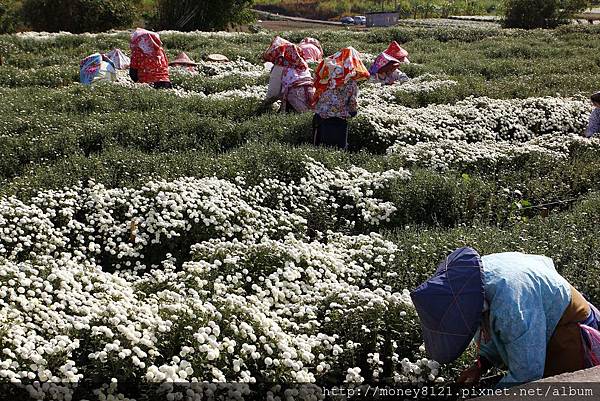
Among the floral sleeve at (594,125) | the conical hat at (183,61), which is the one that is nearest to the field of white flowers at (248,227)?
the floral sleeve at (594,125)

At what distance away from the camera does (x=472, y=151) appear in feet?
29.7

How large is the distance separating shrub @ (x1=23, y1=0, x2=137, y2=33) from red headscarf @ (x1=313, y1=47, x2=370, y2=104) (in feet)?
86.0

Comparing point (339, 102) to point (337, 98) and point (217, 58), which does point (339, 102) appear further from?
point (217, 58)

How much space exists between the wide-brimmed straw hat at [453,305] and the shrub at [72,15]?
107 ft

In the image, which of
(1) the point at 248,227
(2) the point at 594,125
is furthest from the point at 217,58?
(1) the point at 248,227

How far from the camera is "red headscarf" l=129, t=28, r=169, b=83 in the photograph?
13.3 meters

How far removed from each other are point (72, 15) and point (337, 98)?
88.5 ft

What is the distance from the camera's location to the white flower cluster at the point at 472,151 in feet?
28.7

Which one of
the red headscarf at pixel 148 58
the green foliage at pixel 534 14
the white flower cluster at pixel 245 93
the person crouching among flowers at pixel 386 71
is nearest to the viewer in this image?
the white flower cluster at pixel 245 93

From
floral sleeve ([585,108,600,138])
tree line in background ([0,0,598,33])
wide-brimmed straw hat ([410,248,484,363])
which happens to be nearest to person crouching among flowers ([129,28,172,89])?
floral sleeve ([585,108,600,138])

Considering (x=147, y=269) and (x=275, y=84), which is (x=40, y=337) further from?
(x=275, y=84)

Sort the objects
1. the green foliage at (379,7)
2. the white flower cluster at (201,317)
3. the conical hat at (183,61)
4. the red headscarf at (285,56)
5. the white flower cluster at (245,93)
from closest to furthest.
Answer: the white flower cluster at (201,317), the red headscarf at (285,56), the white flower cluster at (245,93), the conical hat at (183,61), the green foliage at (379,7)

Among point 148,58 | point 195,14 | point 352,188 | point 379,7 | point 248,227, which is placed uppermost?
point 379,7

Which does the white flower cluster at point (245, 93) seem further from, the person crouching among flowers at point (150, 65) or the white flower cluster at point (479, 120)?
the white flower cluster at point (479, 120)
